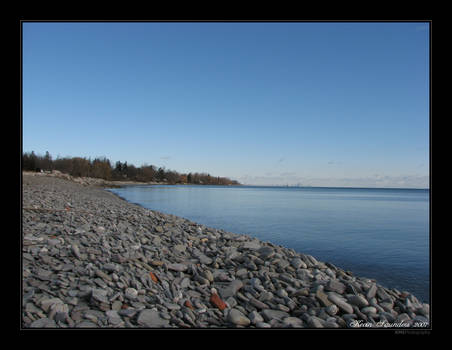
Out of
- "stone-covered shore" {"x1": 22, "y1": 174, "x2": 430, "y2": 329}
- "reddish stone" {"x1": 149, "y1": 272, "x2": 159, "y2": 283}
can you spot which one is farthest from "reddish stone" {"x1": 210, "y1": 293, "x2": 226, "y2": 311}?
"reddish stone" {"x1": 149, "y1": 272, "x2": 159, "y2": 283}

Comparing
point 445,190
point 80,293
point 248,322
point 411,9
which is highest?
point 411,9

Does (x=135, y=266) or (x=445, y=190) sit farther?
(x=135, y=266)

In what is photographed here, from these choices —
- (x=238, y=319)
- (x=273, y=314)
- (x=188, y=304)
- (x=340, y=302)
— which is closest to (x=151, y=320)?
(x=188, y=304)

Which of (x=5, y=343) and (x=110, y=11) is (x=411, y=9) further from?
(x=5, y=343)

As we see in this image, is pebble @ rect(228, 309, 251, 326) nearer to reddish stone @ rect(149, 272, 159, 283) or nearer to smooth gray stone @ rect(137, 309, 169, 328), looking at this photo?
smooth gray stone @ rect(137, 309, 169, 328)

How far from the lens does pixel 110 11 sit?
2.71 meters

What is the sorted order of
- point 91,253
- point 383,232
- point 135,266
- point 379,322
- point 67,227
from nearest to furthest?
point 379,322 < point 135,266 < point 91,253 < point 67,227 < point 383,232

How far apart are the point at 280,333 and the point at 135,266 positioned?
2778 millimetres

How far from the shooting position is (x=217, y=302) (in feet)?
11.5

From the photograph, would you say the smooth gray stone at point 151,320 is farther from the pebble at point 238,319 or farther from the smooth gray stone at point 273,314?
the smooth gray stone at point 273,314

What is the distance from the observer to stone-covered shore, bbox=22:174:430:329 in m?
3.09

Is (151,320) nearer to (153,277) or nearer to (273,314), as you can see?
(153,277)

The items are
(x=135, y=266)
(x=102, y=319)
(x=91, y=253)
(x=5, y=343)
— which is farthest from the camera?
(x=91, y=253)

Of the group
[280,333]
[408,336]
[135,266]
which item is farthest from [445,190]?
[135,266]
